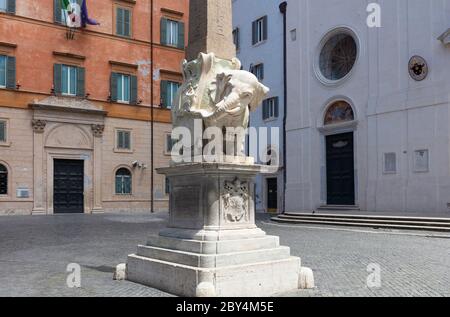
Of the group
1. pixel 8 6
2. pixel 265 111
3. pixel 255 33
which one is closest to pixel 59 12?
pixel 8 6

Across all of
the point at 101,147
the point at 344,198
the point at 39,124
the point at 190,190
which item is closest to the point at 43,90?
the point at 39,124

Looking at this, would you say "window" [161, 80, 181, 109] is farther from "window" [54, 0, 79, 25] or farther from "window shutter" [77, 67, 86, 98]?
"window" [54, 0, 79, 25]

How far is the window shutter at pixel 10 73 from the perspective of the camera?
24.1 m

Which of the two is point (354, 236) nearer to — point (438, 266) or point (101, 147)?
point (438, 266)

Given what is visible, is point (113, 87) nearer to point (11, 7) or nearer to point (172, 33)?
point (172, 33)

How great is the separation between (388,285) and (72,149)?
70.2 feet

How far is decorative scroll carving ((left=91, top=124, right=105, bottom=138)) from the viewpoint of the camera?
86.9ft

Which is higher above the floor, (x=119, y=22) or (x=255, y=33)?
(x=119, y=22)

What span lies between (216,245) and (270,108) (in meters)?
22.1

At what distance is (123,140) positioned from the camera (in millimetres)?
27719

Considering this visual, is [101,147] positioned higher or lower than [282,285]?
higher

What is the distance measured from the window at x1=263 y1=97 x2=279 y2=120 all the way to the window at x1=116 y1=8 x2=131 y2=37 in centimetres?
837

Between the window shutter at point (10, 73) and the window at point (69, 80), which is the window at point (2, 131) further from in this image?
the window at point (69, 80)

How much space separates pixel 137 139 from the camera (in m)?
28.2
